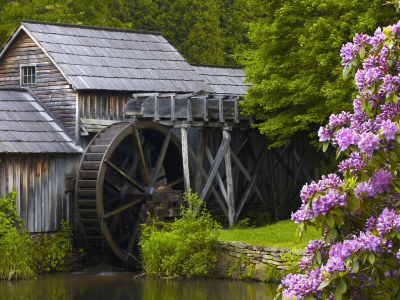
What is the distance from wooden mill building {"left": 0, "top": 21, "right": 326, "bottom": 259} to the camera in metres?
15.9

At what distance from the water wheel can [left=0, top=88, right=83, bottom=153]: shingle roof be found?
834 millimetres

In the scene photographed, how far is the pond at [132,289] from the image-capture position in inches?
476

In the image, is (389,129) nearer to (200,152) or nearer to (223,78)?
(200,152)

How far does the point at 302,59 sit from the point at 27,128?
6751 mm

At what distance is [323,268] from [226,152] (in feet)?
42.5

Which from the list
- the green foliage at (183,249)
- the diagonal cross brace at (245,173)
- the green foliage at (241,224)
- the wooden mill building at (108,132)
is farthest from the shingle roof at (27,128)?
the green foliage at (241,224)

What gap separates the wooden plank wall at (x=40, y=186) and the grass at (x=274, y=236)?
158 inches

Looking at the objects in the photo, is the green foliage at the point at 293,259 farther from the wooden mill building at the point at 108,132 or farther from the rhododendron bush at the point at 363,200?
the rhododendron bush at the point at 363,200

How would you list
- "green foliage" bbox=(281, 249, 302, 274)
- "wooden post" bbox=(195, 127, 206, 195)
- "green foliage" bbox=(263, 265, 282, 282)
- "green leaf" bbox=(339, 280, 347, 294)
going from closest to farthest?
1. "green leaf" bbox=(339, 280, 347, 294)
2. "green foliage" bbox=(281, 249, 302, 274)
3. "green foliage" bbox=(263, 265, 282, 282)
4. "wooden post" bbox=(195, 127, 206, 195)

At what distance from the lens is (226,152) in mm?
18188

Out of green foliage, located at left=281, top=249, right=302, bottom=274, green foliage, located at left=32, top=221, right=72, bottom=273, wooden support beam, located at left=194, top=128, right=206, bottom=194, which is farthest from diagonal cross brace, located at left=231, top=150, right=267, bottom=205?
green foliage, located at left=281, top=249, right=302, bottom=274

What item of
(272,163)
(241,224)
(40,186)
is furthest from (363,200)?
(272,163)

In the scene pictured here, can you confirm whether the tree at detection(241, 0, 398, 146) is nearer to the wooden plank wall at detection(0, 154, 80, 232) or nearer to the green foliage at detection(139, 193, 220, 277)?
the green foliage at detection(139, 193, 220, 277)

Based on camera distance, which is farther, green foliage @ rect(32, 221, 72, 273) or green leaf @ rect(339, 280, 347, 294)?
green foliage @ rect(32, 221, 72, 273)
